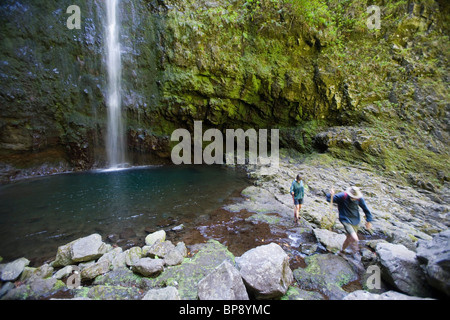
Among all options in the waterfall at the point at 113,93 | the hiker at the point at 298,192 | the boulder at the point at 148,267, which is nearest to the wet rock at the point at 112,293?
the boulder at the point at 148,267

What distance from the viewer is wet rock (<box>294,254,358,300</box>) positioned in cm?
336

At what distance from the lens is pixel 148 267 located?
12.3ft

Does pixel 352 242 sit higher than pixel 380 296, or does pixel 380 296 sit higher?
pixel 380 296

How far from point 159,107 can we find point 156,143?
128 inches

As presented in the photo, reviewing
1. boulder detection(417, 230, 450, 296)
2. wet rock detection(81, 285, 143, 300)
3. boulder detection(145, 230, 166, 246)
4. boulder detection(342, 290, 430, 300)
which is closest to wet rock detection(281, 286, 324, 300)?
boulder detection(342, 290, 430, 300)

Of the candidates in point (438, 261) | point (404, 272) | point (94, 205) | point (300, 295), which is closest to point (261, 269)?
point (300, 295)

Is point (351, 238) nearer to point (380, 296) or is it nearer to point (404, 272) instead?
point (404, 272)

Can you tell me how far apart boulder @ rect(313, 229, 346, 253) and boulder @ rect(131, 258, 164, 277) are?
3.88 metres

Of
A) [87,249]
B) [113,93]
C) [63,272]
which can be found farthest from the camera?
[113,93]

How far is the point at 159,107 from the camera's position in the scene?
53.7 feet

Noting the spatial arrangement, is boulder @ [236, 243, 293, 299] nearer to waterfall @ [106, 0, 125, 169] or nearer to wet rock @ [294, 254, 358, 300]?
wet rock @ [294, 254, 358, 300]

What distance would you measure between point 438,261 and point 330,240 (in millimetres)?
2271
